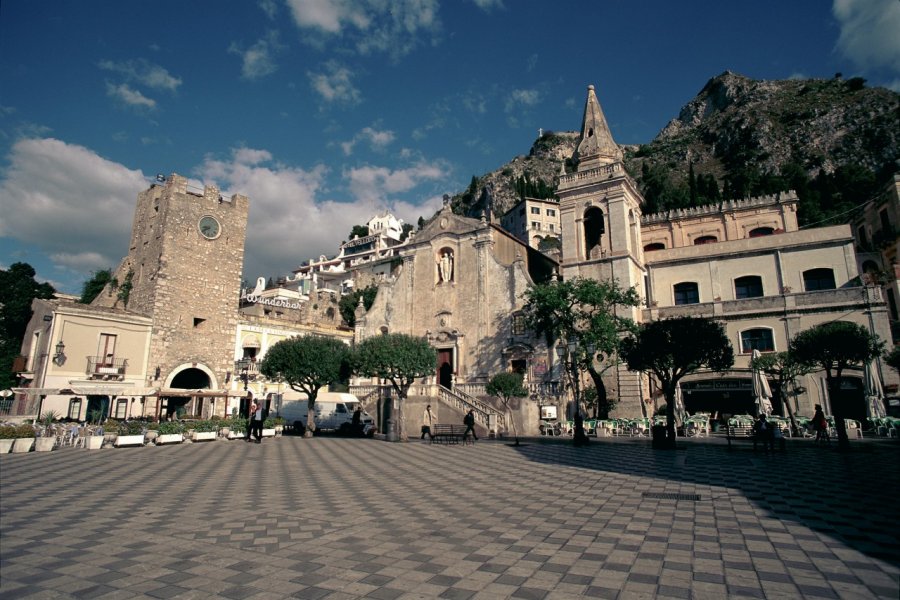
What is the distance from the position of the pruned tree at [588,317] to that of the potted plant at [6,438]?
23.5m

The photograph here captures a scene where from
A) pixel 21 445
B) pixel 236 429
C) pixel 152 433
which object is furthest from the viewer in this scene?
pixel 236 429

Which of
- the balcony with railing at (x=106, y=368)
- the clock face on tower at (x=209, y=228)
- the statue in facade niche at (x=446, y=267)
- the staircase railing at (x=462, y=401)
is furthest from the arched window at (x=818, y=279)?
the balcony with railing at (x=106, y=368)

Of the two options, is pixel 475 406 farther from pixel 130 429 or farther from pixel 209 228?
pixel 209 228

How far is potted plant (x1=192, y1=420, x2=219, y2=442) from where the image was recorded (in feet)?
75.3

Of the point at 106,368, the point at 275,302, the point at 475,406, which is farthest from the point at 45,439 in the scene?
the point at 275,302

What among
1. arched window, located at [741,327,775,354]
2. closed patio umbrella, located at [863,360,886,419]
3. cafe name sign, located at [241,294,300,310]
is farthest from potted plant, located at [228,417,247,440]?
closed patio umbrella, located at [863,360,886,419]

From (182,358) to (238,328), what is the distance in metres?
5.58

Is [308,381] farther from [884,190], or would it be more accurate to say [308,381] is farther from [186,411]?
[884,190]

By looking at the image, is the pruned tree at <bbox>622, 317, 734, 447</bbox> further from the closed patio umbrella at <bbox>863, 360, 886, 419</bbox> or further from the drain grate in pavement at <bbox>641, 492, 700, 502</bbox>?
the drain grate in pavement at <bbox>641, 492, 700, 502</bbox>

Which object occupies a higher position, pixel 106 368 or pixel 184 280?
pixel 184 280

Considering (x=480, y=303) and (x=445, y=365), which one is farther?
(x=445, y=365)

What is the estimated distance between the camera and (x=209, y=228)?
114 feet

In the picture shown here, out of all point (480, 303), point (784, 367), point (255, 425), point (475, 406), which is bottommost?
point (255, 425)

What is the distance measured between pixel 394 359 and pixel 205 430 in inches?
373
